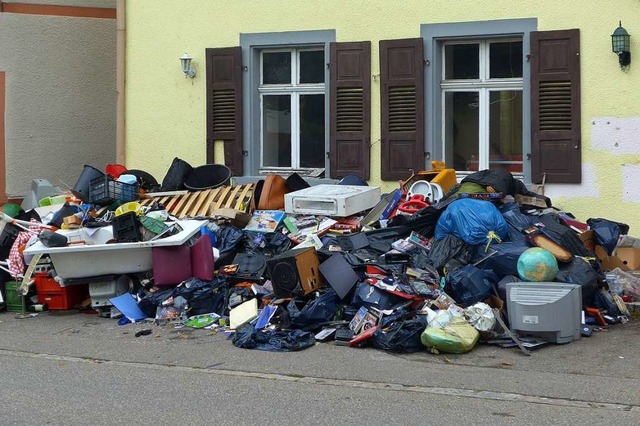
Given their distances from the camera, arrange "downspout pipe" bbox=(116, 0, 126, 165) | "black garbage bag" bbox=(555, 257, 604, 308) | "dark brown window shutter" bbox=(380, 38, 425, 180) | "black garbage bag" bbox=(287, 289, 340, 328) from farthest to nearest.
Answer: "downspout pipe" bbox=(116, 0, 126, 165), "dark brown window shutter" bbox=(380, 38, 425, 180), "black garbage bag" bbox=(287, 289, 340, 328), "black garbage bag" bbox=(555, 257, 604, 308)

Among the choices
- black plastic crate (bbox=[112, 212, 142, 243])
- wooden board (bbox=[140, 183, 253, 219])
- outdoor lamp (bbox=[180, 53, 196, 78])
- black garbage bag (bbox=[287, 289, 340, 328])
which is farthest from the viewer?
outdoor lamp (bbox=[180, 53, 196, 78])

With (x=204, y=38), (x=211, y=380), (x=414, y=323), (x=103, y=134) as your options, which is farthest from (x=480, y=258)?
(x=103, y=134)

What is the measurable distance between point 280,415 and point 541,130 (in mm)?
6838

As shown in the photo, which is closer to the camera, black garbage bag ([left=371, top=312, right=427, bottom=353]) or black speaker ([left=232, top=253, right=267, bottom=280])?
black garbage bag ([left=371, top=312, right=427, bottom=353])

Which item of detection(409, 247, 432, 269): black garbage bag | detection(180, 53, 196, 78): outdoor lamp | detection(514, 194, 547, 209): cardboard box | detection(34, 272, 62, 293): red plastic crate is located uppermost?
detection(180, 53, 196, 78): outdoor lamp

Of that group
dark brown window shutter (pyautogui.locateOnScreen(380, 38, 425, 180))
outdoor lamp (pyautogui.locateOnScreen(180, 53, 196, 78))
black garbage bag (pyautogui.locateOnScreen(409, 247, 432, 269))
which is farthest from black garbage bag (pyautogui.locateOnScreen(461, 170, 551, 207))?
outdoor lamp (pyautogui.locateOnScreen(180, 53, 196, 78))

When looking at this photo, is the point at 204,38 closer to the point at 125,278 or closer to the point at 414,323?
the point at 125,278

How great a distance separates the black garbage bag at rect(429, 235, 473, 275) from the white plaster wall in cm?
765

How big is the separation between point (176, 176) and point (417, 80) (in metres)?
3.70

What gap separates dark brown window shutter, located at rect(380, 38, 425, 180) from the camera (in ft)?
42.7

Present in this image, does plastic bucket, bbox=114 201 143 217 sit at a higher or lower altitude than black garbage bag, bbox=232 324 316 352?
higher

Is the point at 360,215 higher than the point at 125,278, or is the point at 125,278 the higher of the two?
the point at 360,215

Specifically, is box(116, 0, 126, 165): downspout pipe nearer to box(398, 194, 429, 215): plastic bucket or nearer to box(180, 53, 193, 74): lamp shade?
box(180, 53, 193, 74): lamp shade

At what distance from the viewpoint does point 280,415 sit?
6840 millimetres
